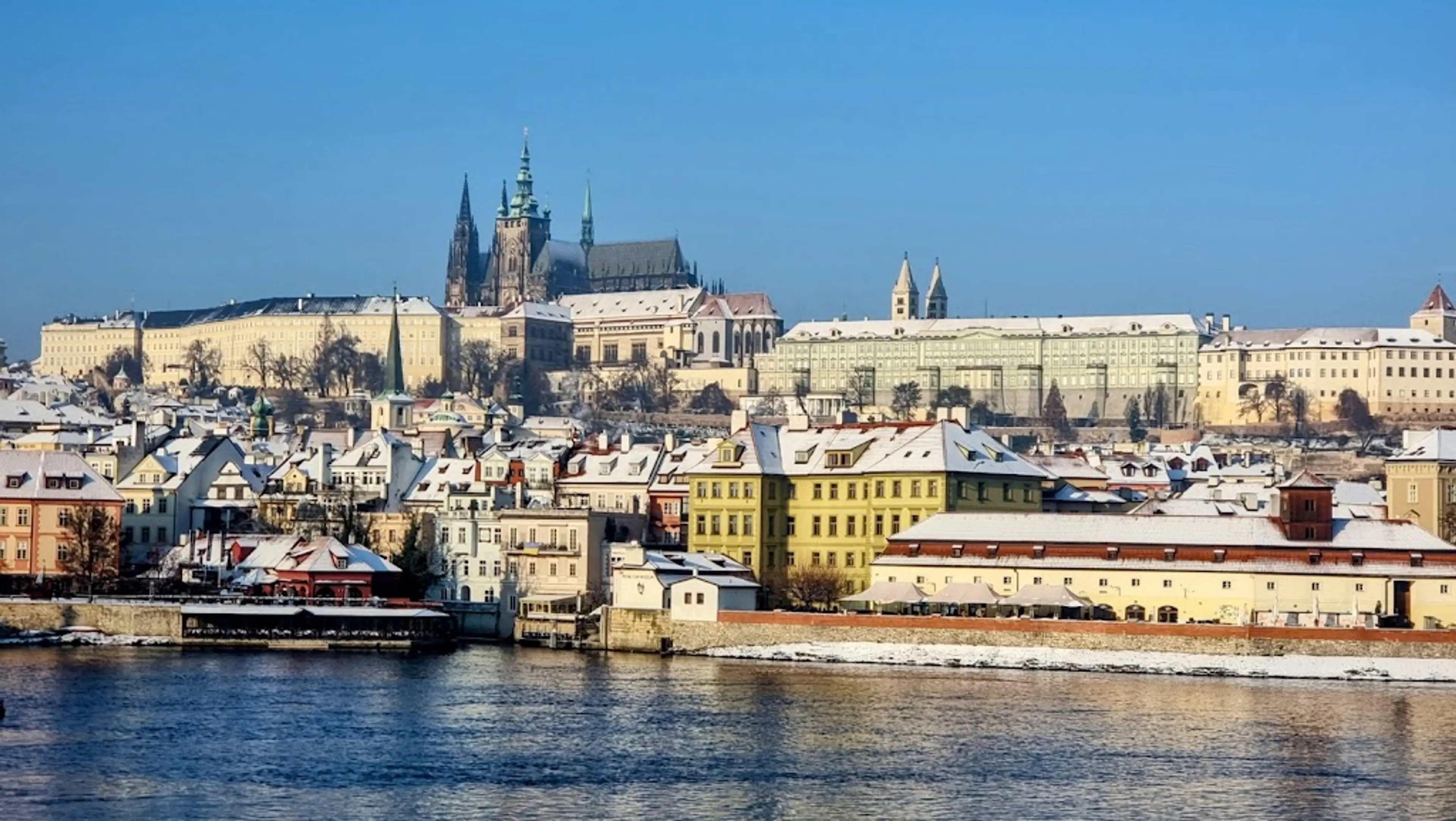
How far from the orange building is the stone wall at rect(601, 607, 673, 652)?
1730 cm

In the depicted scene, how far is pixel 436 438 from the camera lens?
321 feet

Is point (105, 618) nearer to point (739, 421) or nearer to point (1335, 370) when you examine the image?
point (739, 421)

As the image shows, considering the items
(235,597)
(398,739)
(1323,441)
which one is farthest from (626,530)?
(1323,441)

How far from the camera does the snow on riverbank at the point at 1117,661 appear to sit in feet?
183

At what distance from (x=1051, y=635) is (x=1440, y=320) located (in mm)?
147796

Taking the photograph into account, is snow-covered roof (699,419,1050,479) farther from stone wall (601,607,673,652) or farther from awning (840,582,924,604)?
stone wall (601,607,673,652)

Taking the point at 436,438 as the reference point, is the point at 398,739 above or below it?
below

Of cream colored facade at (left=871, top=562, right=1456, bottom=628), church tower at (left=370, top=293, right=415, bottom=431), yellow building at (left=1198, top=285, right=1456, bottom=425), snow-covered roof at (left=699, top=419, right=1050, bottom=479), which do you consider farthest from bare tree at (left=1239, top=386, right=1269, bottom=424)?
cream colored facade at (left=871, top=562, right=1456, bottom=628)

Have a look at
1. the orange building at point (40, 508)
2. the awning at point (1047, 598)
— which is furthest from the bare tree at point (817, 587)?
the orange building at point (40, 508)

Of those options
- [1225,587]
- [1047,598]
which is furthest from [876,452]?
[1225,587]

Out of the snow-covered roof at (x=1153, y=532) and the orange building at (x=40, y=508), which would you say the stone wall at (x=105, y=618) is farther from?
the snow-covered roof at (x=1153, y=532)

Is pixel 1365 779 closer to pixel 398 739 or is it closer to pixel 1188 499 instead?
pixel 398 739

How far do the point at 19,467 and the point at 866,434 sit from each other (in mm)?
24646

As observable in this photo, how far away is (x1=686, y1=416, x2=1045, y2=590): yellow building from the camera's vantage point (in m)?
69.4
